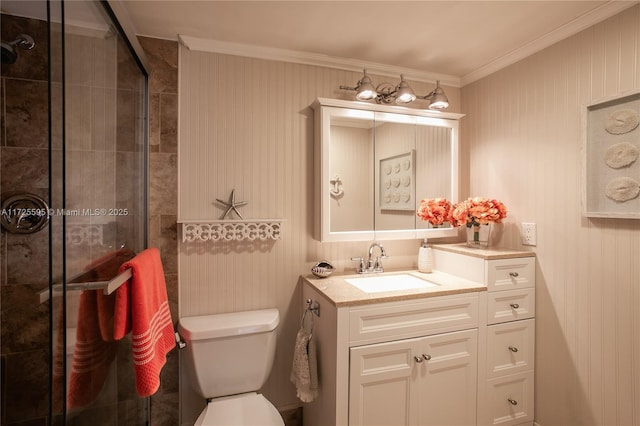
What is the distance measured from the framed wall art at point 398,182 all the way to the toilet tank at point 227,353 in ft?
3.27

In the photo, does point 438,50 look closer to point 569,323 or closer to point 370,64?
point 370,64

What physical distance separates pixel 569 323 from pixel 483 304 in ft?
1.41

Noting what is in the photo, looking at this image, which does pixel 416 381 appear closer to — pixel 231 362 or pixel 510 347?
pixel 510 347

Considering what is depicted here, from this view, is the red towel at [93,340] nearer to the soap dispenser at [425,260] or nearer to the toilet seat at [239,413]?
the toilet seat at [239,413]

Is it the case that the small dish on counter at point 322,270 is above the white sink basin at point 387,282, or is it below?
above

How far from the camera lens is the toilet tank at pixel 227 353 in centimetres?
156

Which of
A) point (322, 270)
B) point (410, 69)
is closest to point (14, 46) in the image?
point (322, 270)

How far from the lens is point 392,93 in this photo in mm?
2020

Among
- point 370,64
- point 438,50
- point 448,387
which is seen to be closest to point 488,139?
point 438,50

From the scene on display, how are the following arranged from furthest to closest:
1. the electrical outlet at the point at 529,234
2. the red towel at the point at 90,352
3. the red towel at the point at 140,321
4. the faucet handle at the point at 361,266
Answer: the faucet handle at the point at 361,266
the electrical outlet at the point at 529,234
the red towel at the point at 140,321
the red towel at the point at 90,352

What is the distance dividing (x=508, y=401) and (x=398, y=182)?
135 centimetres

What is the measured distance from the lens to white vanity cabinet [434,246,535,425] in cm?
173

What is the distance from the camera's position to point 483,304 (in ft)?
5.63

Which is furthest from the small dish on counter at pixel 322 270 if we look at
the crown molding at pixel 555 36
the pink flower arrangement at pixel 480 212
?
the crown molding at pixel 555 36
